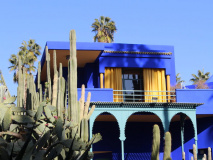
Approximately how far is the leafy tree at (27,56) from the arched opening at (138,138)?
600 inches

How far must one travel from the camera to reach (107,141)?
22.1 meters

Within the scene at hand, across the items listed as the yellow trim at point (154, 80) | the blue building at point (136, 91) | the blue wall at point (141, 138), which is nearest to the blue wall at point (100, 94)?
the blue building at point (136, 91)

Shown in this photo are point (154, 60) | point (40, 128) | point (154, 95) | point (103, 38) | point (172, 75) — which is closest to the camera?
point (40, 128)

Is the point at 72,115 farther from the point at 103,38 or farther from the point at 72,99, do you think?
the point at 103,38

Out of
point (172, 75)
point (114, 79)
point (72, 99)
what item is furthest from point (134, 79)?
point (72, 99)

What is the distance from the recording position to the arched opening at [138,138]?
2239 cm

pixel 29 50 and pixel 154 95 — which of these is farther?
pixel 29 50

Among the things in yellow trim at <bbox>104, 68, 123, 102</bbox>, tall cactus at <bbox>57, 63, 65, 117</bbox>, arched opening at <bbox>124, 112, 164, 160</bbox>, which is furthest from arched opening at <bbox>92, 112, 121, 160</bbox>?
tall cactus at <bbox>57, 63, 65, 117</bbox>

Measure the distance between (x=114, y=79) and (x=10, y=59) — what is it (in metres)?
17.7

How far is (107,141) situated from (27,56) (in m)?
16.8

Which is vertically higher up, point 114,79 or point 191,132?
point 114,79

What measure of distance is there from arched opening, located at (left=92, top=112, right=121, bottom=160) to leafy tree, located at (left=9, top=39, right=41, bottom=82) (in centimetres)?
1481

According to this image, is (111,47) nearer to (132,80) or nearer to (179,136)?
(132,80)

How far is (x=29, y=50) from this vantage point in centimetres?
3869
